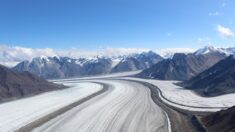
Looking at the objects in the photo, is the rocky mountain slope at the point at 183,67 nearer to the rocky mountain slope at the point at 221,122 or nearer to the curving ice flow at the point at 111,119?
the curving ice flow at the point at 111,119

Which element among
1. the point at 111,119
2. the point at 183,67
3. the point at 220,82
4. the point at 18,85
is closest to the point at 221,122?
the point at 111,119

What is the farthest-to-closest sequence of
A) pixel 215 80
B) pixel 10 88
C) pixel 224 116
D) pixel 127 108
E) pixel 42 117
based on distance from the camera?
1. pixel 10 88
2. pixel 215 80
3. pixel 127 108
4. pixel 42 117
5. pixel 224 116

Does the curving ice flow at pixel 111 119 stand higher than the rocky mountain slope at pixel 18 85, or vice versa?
the rocky mountain slope at pixel 18 85

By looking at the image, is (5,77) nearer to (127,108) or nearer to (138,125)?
(127,108)

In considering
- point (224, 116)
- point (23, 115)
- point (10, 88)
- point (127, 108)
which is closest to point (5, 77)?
point (10, 88)

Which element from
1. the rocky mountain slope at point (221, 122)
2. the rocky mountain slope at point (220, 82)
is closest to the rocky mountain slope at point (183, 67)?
the rocky mountain slope at point (220, 82)

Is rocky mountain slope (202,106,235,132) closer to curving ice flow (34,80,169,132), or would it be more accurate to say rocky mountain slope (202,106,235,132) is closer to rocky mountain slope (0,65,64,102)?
curving ice flow (34,80,169,132)
